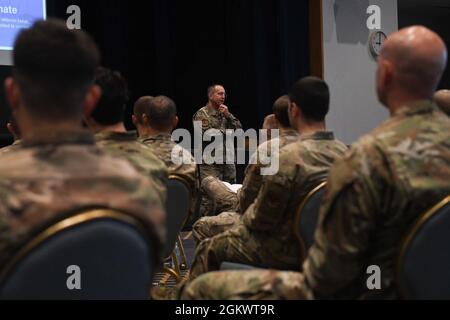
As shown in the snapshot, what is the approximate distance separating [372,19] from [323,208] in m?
7.15

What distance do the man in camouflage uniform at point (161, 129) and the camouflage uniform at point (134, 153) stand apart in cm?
82

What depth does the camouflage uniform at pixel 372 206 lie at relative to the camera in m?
1.31

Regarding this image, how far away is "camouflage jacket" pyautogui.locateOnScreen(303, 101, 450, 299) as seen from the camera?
51.8 inches

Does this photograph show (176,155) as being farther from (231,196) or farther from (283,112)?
(231,196)

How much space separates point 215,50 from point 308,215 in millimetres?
6286

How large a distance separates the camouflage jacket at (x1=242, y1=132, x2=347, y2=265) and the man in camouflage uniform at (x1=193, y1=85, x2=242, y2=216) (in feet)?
14.3

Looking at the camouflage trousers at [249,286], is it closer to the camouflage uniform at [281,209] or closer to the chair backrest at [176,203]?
the camouflage uniform at [281,209]

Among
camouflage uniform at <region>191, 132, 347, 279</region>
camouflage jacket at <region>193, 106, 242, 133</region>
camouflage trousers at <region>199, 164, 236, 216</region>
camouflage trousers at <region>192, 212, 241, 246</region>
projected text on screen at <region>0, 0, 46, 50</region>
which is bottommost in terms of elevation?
camouflage trousers at <region>199, 164, 236, 216</region>

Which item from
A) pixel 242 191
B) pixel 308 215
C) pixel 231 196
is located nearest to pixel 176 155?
pixel 242 191

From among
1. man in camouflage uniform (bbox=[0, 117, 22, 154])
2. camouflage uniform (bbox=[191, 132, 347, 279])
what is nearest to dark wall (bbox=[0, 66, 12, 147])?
man in camouflage uniform (bbox=[0, 117, 22, 154])

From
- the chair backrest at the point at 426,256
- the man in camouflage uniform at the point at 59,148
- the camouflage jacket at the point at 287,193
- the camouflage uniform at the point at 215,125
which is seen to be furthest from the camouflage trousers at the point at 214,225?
the camouflage uniform at the point at 215,125

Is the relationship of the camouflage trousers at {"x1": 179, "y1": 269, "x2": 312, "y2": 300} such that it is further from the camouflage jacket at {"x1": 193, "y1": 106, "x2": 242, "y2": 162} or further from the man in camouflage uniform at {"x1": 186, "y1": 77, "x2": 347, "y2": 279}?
the camouflage jacket at {"x1": 193, "y1": 106, "x2": 242, "y2": 162}

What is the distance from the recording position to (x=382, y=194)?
1.33 meters

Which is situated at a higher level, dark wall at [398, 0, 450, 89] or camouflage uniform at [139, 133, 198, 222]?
dark wall at [398, 0, 450, 89]
